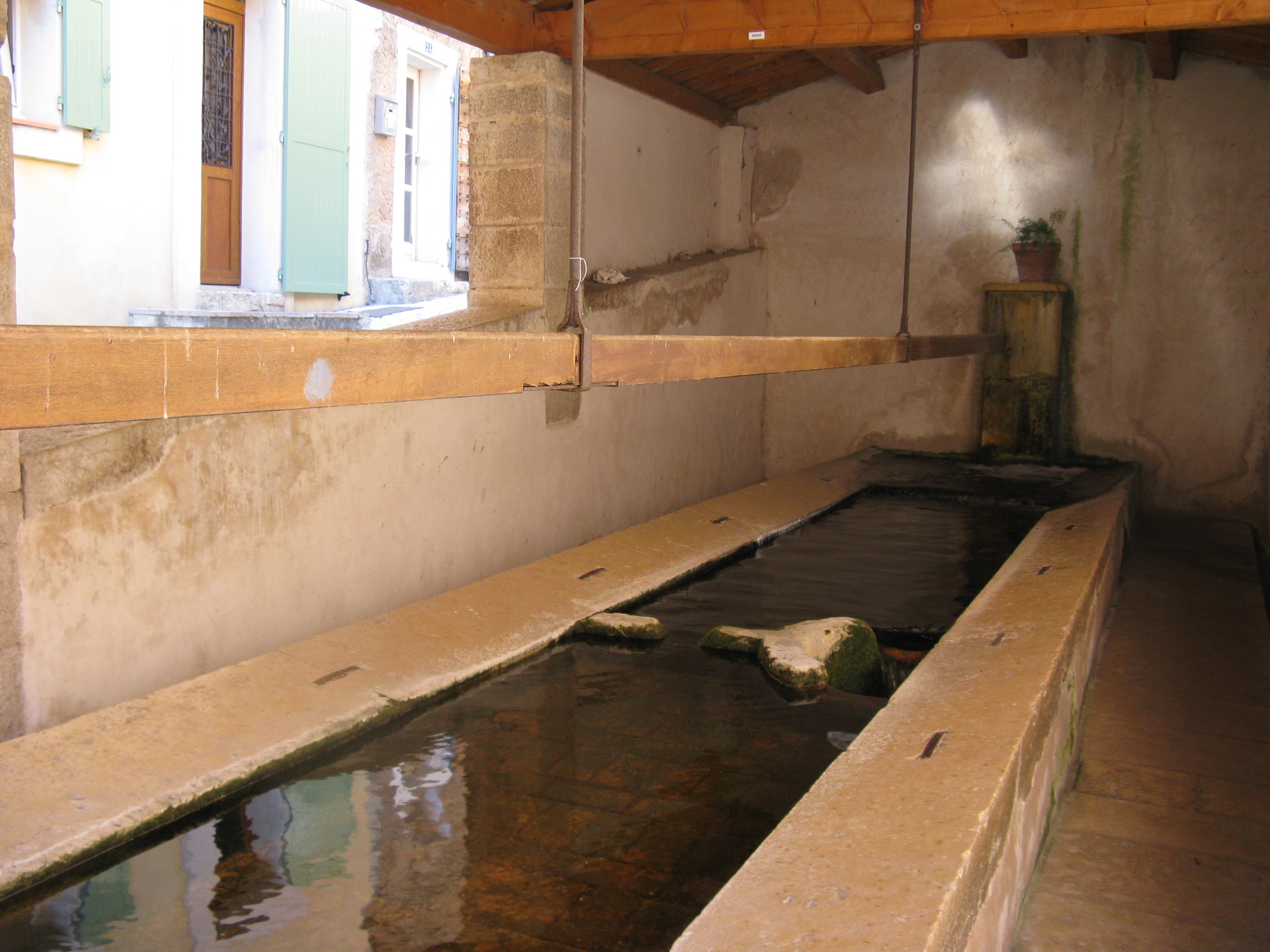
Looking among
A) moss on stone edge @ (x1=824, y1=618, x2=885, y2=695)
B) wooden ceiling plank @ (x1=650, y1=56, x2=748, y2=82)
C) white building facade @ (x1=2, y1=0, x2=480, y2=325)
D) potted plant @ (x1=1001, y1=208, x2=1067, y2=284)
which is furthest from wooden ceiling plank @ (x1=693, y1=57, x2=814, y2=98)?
moss on stone edge @ (x1=824, y1=618, x2=885, y2=695)

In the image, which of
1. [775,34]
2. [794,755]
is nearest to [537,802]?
[794,755]

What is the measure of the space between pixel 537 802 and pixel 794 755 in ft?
2.65

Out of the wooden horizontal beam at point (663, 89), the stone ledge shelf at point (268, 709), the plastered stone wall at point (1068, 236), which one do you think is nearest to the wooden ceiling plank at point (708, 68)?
the wooden horizontal beam at point (663, 89)

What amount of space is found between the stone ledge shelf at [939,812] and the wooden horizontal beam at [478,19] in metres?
3.57

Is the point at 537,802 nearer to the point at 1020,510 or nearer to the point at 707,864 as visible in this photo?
the point at 707,864

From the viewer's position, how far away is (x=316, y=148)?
318 inches

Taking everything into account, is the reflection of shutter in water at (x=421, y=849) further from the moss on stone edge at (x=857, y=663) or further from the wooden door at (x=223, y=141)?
the wooden door at (x=223, y=141)

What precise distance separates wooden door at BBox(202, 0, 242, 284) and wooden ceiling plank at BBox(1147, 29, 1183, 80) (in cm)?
617

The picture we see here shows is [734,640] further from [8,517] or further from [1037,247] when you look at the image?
[1037,247]

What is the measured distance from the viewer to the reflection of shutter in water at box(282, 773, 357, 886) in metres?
2.56

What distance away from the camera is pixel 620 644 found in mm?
4258

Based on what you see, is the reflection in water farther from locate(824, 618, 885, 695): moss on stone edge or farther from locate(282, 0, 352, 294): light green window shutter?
locate(282, 0, 352, 294): light green window shutter

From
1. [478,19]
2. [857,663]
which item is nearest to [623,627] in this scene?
[857,663]

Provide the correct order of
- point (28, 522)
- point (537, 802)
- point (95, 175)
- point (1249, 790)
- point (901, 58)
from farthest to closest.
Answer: point (901, 58)
point (95, 175)
point (1249, 790)
point (28, 522)
point (537, 802)
